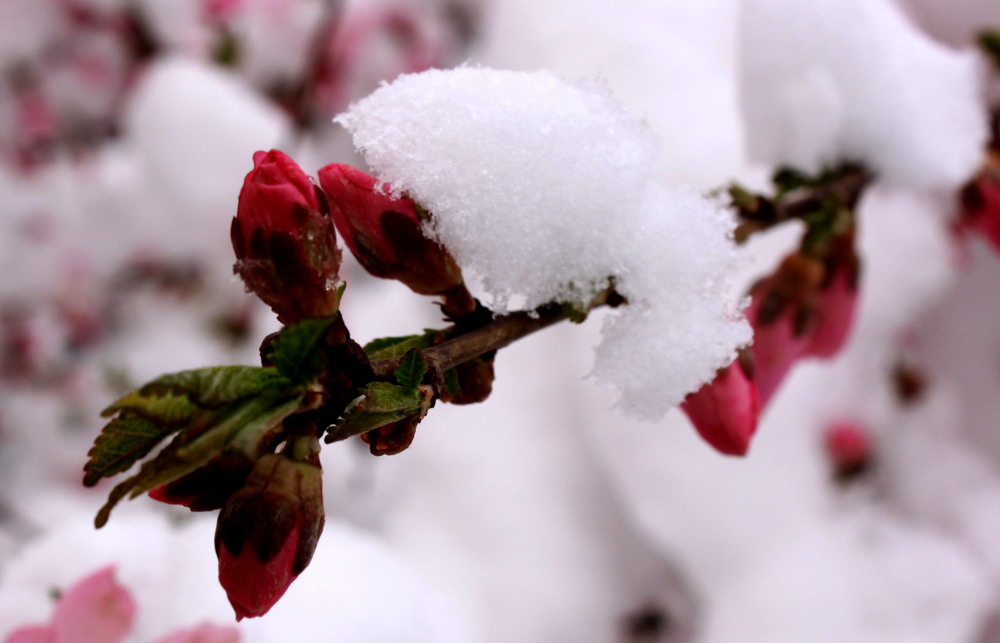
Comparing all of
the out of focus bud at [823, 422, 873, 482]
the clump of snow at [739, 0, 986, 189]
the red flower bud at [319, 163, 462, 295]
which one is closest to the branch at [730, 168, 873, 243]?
the clump of snow at [739, 0, 986, 189]

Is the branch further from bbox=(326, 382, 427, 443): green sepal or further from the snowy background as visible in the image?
bbox=(326, 382, 427, 443): green sepal

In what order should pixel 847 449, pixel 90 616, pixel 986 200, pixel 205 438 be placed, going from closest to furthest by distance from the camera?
pixel 205 438
pixel 90 616
pixel 986 200
pixel 847 449

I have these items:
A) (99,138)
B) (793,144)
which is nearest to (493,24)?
(793,144)

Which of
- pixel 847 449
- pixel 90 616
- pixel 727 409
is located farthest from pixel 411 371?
pixel 847 449

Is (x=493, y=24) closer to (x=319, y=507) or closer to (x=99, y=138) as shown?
(x=99, y=138)

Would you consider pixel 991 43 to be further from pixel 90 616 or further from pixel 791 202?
pixel 90 616

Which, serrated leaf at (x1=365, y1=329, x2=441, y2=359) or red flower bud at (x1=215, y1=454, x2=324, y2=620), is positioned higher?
serrated leaf at (x1=365, y1=329, x2=441, y2=359)

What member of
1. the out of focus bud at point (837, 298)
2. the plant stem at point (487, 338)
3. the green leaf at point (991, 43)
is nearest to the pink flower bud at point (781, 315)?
the out of focus bud at point (837, 298)
